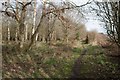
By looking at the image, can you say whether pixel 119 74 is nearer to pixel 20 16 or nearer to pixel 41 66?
pixel 41 66

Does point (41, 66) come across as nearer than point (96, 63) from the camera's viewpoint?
Yes

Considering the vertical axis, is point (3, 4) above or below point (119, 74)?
above

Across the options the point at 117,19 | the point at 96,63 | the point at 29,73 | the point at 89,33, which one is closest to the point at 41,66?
the point at 29,73

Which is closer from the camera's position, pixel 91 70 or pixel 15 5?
pixel 91 70

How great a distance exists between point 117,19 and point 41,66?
7.33 m

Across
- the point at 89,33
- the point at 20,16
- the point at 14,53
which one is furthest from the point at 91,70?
the point at 89,33

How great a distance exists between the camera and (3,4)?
57.6 ft

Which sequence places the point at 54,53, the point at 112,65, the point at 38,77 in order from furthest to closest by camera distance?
the point at 54,53, the point at 112,65, the point at 38,77

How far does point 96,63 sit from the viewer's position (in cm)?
1841

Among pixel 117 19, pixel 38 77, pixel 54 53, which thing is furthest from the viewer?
pixel 54 53

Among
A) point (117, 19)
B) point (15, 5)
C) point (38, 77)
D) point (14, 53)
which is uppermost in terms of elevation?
point (15, 5)

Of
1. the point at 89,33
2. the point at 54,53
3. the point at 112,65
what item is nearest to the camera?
the point at 112,65

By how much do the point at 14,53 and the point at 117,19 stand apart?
9275 millimetres

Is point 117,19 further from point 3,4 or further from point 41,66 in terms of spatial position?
point 3,4
